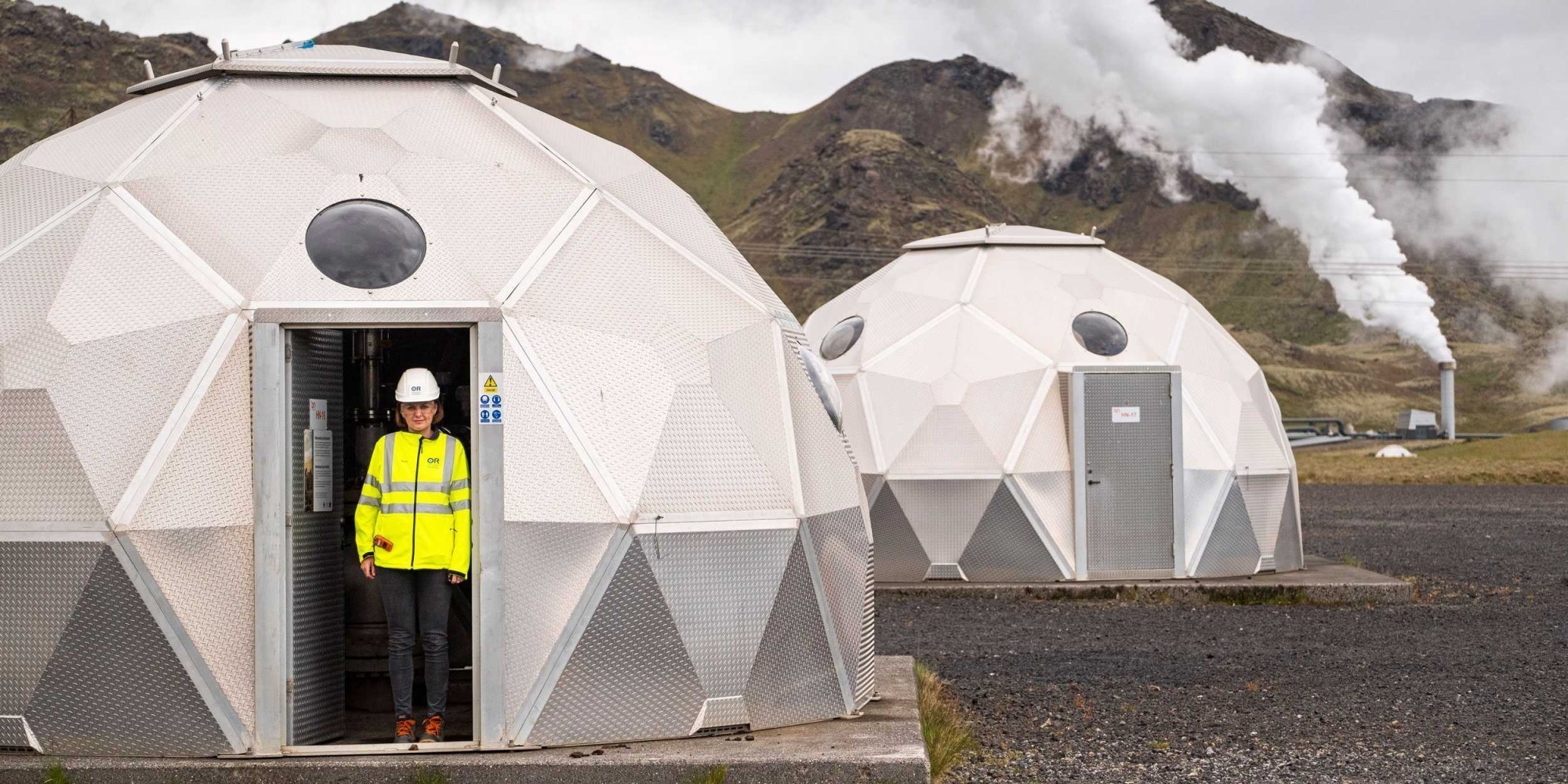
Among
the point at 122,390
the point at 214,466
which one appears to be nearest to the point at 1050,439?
the point at 214,466

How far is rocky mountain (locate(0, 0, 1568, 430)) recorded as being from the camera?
115 meters

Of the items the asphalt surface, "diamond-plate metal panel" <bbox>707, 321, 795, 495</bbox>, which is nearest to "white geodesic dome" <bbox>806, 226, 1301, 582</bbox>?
the asphalt surface

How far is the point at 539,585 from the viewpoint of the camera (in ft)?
25.7

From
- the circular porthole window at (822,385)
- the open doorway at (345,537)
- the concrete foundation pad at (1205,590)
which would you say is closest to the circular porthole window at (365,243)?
the open doorway at (345,537)

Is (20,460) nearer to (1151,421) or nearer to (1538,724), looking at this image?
(1538,724)

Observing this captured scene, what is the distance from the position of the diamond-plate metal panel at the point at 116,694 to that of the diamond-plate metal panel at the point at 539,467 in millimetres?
1775

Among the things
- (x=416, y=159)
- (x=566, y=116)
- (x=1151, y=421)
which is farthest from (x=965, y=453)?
(x=566, y=116)

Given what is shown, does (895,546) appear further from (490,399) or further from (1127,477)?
(490,399)

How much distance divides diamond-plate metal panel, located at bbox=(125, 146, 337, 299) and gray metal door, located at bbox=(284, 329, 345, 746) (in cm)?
49

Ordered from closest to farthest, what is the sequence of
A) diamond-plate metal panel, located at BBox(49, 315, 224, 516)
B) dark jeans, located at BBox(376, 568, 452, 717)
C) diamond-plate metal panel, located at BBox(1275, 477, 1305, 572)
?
1. diamond-plate metal panel, located at BBox(49, 315, 224, 516)
2. dark jeans, located at BBox(376, 568, 452, 717)
3. diamond-plate metal panel, located at BBox(1275, 477, 1305, 572)

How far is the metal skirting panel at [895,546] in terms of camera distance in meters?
17.1

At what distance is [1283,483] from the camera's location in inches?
687

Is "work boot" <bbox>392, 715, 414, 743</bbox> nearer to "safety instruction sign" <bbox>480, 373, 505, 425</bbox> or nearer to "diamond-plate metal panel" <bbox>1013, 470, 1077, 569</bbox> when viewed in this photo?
"safety instruction sign" <bbox>480, 373, 505, 425</bbox>

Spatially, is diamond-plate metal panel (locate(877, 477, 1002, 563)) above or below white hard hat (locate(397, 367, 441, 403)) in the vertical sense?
below
